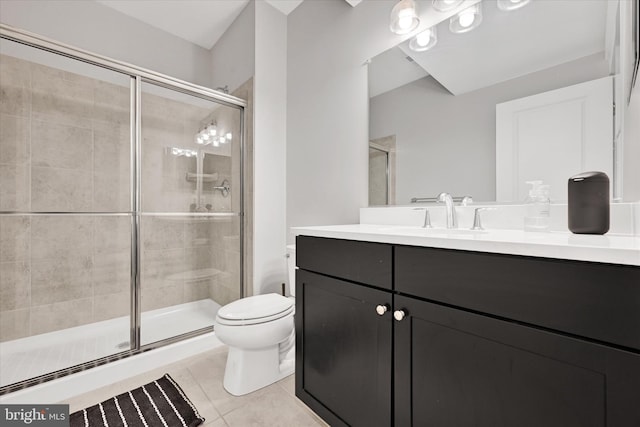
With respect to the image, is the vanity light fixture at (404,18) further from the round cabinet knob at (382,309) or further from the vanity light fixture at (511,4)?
the round cabinet knob at (382,309)

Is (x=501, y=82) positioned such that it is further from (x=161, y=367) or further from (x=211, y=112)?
(x=161, y=367)

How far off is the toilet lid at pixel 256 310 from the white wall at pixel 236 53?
171 cm

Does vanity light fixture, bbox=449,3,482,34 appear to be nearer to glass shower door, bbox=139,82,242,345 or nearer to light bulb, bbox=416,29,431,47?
light bulb, bbox=416,29,431,47

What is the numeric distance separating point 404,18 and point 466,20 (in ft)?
0.96

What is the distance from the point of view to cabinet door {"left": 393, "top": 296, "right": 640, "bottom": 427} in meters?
0.52

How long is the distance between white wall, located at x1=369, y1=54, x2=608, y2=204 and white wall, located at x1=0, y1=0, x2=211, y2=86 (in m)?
2.01

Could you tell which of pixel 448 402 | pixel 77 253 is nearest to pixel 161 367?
pixel 77 253

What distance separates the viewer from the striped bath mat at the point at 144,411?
1226 millimetres

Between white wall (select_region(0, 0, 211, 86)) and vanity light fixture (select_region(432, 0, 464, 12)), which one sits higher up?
white wall (select_region(0, 0, 211, 86))

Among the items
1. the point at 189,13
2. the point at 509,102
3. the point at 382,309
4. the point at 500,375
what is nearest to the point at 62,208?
the point at 189,13

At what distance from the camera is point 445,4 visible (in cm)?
129

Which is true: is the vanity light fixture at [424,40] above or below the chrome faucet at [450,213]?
above

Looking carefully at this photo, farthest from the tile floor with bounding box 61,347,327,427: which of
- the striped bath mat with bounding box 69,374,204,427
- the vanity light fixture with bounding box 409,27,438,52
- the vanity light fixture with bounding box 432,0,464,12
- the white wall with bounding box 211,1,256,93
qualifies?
the white wall with bounding box 211,1,256,93

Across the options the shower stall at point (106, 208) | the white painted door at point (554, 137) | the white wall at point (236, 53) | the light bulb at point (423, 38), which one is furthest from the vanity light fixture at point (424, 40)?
the shower stall at point (106, 208)
